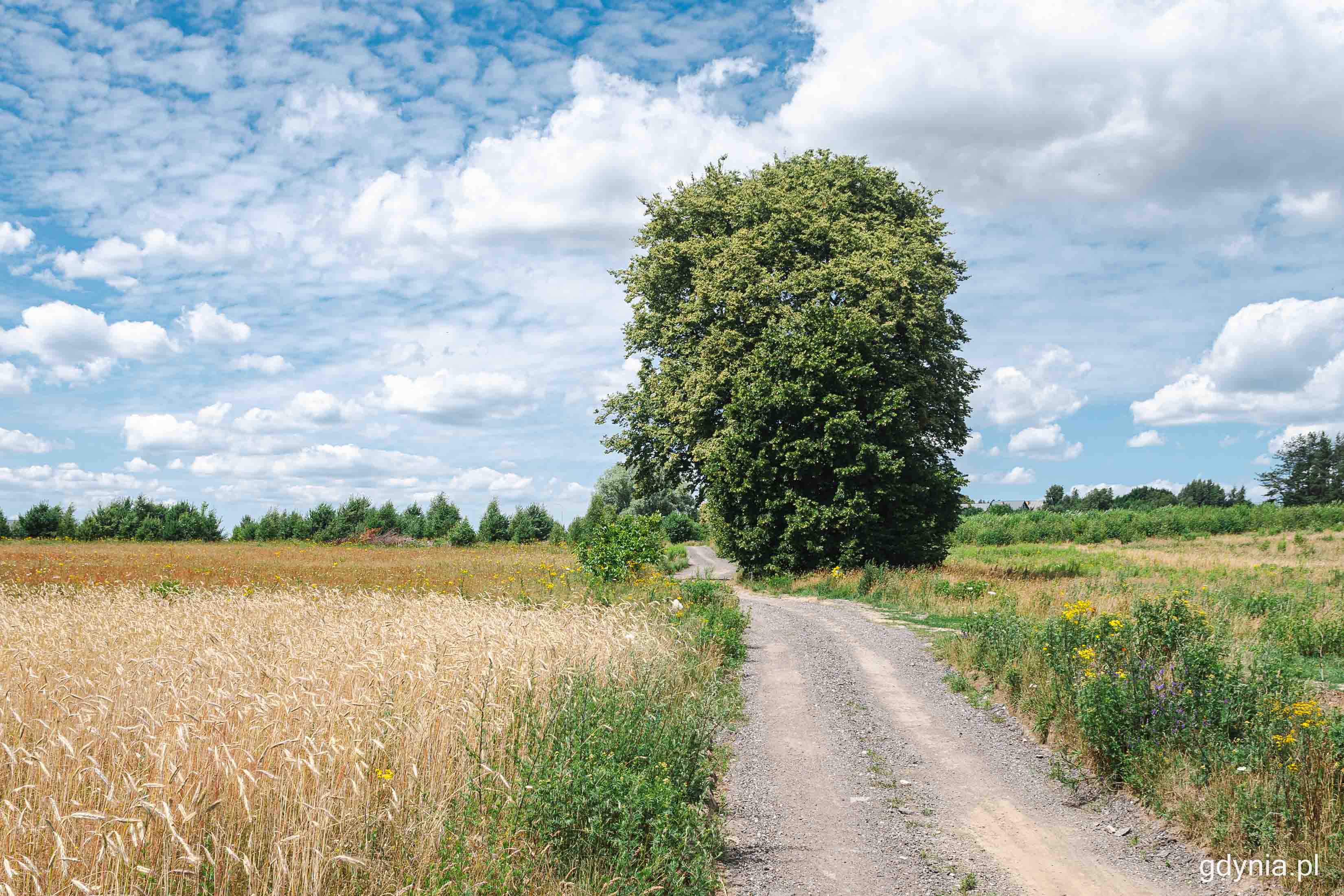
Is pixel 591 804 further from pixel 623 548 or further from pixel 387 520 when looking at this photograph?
pixel 387 520

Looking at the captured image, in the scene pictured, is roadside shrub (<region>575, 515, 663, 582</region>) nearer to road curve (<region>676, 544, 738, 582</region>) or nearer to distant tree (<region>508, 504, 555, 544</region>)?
road curve (<region>676, 544, 738, 582</region>)

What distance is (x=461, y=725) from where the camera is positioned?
5883 millimetres

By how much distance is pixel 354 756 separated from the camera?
487 cm

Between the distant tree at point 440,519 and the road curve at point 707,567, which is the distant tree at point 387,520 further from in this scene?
the road curve at point 707,567

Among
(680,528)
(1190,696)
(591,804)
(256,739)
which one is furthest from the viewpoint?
(680,528)

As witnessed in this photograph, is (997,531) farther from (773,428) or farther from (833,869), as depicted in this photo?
(833,869)

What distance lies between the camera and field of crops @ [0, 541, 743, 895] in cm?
394

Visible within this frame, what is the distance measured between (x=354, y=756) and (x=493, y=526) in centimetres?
6781

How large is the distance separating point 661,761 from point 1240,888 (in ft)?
14.4

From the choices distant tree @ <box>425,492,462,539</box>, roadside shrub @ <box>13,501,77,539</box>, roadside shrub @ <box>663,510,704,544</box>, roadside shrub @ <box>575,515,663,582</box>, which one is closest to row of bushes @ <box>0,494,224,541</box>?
roadside shrub @ <box>13,501,77,539</box>


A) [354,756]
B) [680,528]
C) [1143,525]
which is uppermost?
[354,756]

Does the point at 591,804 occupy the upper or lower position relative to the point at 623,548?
lower

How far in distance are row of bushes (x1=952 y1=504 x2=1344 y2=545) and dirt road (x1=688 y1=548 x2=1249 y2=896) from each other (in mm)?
55222

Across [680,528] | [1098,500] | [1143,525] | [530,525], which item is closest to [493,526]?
[530,525]
